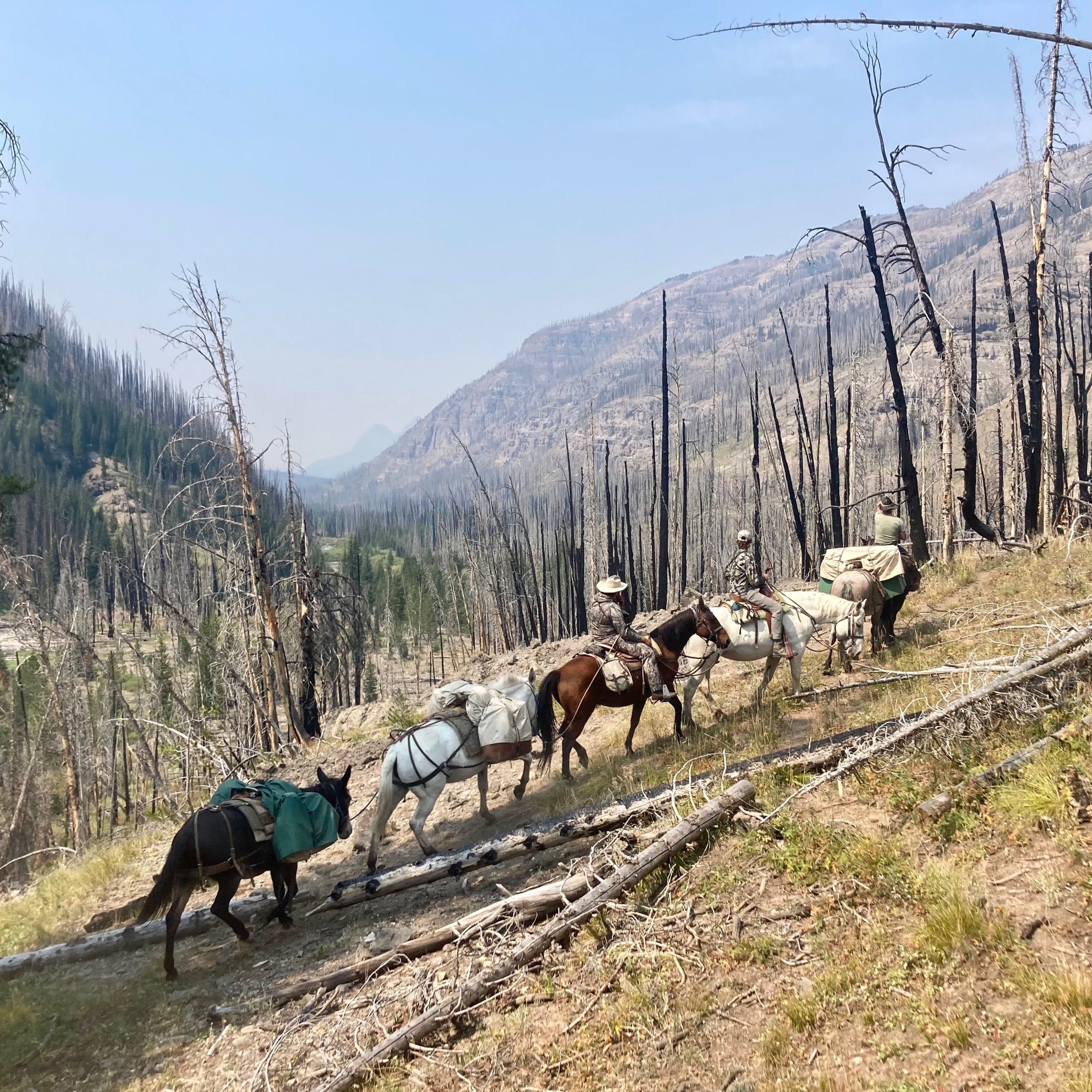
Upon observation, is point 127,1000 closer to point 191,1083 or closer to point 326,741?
point 191,1083

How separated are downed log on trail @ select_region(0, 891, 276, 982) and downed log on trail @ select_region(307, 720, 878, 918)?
1.24 metres

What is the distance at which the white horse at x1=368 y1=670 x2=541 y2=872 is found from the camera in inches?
314

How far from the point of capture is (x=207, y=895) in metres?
8.91

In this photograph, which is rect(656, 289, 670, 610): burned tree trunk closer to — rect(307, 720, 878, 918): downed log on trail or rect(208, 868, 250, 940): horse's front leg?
rect(307, 720, 878, 918): downed log on trail

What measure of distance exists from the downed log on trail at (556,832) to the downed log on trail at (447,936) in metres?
1.11

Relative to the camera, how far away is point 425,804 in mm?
8023

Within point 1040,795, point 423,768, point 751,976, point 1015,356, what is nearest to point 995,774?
point 1040,795

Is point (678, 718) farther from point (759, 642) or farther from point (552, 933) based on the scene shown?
point (552, 933)

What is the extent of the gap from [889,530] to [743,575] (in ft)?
12.1

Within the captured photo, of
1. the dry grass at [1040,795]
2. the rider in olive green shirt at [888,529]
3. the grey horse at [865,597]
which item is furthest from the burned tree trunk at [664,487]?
the dry grass at [1040,795]

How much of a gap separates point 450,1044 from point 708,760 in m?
4.66

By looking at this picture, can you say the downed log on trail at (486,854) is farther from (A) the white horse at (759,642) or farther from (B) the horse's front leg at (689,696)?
(A) the white horse at (759,642)

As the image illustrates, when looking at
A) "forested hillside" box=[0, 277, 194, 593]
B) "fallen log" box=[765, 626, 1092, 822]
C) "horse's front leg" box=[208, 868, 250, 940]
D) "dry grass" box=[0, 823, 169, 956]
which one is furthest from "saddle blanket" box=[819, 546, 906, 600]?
"forested hillside" box=[0, 277, 194, 593]

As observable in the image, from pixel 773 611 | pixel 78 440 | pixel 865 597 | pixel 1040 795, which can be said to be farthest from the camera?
pixel 78 440
